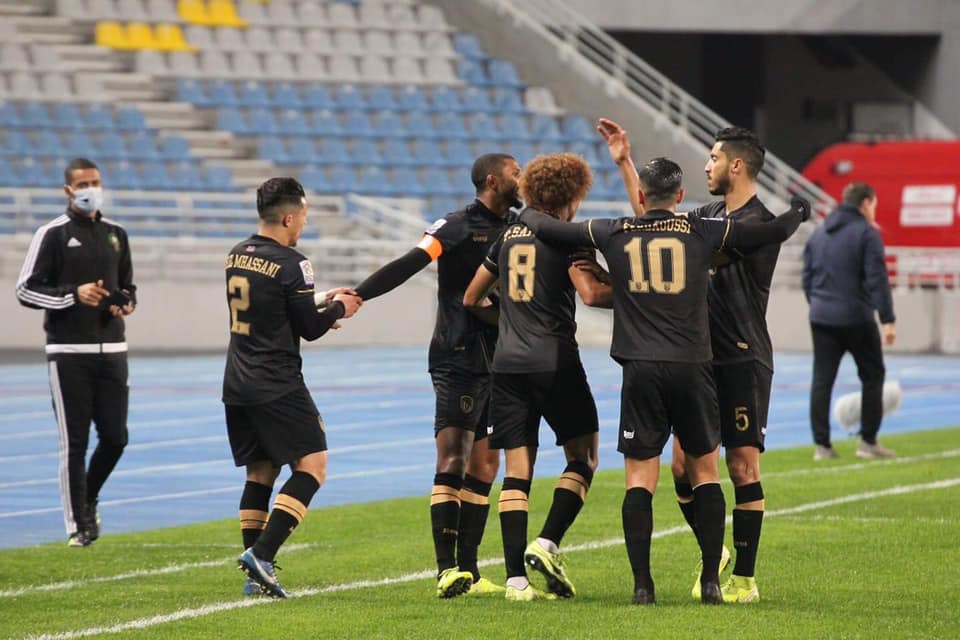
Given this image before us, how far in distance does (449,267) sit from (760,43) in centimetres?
3654

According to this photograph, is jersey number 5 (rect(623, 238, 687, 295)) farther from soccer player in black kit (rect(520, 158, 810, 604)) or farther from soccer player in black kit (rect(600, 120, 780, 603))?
soccer player in black kit (rect(600, 120, 780, 603))

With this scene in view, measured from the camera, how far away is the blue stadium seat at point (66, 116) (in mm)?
31250

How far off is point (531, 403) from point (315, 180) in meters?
24.1

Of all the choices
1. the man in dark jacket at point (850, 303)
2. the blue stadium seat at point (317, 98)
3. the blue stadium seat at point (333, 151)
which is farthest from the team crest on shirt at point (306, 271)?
the blue stadium seat at point (317, 98)

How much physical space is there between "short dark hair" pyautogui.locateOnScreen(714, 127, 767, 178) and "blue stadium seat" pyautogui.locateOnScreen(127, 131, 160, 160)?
78.4 ft

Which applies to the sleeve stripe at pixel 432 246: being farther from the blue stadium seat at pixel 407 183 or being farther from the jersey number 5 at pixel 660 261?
the blue stadium seat at pixel 407 183

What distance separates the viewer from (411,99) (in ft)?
114

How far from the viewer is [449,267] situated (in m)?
8.55

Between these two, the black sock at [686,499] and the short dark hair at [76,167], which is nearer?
the black sock at [686,499]

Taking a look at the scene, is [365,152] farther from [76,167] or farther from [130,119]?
[76,167]

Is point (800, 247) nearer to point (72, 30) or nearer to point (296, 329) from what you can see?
point (72, 30)

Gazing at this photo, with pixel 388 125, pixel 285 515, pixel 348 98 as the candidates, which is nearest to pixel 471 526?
pixel 285 515

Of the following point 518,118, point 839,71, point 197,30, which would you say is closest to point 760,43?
point 839,71

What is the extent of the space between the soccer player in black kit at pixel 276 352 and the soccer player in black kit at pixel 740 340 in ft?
4.96
